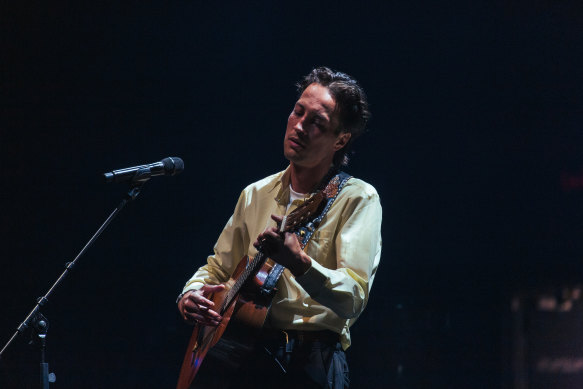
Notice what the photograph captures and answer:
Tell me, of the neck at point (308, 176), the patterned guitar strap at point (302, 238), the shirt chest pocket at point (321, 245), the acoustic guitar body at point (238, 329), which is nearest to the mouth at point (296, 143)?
the neck at point (308, 176)

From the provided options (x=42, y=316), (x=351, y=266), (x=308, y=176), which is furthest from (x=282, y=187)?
(x=42, y=316)

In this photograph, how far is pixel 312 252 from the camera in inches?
87.6

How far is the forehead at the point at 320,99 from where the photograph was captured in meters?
2.38

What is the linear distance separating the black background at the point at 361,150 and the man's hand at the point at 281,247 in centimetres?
263

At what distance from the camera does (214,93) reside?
176 inches

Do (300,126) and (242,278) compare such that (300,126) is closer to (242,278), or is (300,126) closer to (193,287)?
(242,278)

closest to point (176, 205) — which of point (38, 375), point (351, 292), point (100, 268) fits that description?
point (100, 268)

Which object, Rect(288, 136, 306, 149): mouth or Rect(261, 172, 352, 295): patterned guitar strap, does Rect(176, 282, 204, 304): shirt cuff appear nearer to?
Rect(261, 172, 352, 295): patterned guitar strap

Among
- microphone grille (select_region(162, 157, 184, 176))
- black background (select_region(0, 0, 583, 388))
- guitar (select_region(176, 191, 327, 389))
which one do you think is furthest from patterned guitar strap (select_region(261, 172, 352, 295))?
black background (select_region(0, 0, 583, 388))

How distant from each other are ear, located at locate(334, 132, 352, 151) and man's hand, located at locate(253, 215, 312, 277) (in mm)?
693

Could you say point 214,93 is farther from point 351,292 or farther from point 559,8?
point 351,292

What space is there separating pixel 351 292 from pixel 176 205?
8.72ft

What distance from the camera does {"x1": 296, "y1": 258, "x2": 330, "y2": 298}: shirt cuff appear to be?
6.24ft

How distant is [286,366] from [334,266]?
384 mm
